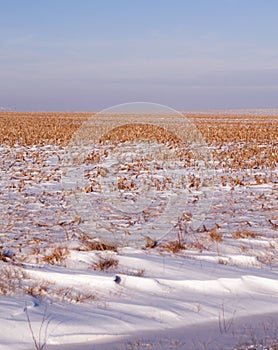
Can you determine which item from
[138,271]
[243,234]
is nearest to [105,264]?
[138,271]

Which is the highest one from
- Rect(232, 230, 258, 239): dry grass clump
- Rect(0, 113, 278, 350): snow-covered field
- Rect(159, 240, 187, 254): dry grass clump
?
Rect(232, 230, 258, 239): dry grass clump

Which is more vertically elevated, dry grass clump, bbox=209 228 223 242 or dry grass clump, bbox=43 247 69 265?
dry grass clump, bbox=209 228 223 242

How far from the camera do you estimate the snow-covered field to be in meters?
3.83

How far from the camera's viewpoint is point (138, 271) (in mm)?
5145

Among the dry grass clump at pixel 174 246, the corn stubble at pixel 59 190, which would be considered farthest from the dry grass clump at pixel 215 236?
the dry grass clump at pixel 174 246

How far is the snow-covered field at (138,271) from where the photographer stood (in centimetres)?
383

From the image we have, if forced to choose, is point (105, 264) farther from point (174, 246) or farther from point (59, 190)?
point (59, 190)

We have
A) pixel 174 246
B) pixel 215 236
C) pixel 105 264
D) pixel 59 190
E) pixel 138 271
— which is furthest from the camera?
pixel 59 190

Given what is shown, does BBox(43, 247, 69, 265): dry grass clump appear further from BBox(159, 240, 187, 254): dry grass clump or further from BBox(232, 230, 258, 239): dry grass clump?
BBox(232, 230, 258, 239): dry grass clump

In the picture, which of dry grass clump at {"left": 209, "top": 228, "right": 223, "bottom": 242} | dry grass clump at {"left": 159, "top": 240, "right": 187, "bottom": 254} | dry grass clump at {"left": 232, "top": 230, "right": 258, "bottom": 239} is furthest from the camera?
dry grass clump at {"left": 232, "top": 230, "right": 258, "bottom": 239}

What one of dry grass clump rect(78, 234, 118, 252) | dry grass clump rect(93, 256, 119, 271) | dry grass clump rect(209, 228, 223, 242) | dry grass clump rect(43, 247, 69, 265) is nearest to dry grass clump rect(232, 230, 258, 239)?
dry grass clump rect(209, 228, 223, 242)

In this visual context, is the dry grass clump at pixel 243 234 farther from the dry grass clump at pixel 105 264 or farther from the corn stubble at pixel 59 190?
the dry grass clump at pixel 105 264

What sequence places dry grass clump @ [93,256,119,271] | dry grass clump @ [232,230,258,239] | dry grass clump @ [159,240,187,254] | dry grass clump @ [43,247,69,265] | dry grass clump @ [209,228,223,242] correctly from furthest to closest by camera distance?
dry grass clump @ [232,230,258,239]
dry grass clump @ [209,228,223,242]
dry grass clump @ [159,240,187,254]
dry grass clump @ [43,247,69,265]
dry grass clump @ [93,256,119,271]

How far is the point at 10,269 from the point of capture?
16.5 feet
